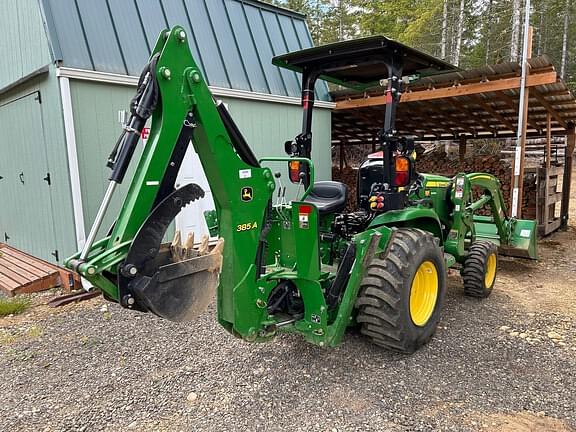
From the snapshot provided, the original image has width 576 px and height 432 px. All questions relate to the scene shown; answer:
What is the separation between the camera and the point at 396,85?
3.53 meters

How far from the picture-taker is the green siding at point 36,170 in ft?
17.8

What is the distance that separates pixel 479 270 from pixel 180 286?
11.8 ft

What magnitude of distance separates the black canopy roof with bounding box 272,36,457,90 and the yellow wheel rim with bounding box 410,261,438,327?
5.58 ft

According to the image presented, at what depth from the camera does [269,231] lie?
3053 millimetres

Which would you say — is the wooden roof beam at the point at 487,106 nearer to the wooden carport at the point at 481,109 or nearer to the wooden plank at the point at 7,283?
the wooden carport at the point at 481,109

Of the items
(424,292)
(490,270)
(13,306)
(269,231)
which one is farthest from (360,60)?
(13,306)

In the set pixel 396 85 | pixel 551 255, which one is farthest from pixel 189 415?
pixel 551 255

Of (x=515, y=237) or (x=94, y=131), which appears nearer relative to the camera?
(x=94, y=131)

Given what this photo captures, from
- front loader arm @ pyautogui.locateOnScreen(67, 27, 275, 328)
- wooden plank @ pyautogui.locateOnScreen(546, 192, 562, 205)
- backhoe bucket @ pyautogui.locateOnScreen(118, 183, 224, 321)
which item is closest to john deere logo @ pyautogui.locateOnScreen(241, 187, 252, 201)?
front loader arm @ pyautogui.locateOnScreen(67, 27, 275, 328)

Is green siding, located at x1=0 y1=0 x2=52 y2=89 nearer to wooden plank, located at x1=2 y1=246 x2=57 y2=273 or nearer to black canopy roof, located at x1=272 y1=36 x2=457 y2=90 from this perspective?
wooden plank, located at x1=2 y1=246 x2=57 y2=273

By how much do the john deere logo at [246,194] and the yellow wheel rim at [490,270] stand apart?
333cm

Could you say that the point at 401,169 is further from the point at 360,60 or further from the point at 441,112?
the point at 441,112

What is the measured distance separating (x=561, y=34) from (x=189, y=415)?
29.0m

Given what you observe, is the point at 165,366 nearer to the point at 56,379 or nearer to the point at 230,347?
the point at 230,347
